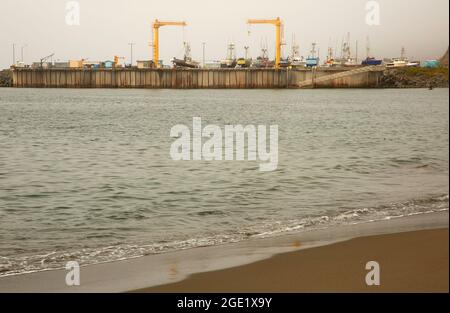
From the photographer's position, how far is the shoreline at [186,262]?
7.12 m

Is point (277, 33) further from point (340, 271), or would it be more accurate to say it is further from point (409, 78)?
point (340, 271)

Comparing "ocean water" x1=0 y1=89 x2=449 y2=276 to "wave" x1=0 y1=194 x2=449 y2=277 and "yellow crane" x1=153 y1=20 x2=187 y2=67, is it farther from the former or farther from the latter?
"yellow crane" x1=153 y1=20 x2=187 y2=67

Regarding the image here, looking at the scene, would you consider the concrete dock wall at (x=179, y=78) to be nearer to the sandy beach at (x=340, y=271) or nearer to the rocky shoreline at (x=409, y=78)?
the rocky shoreline at (x=409, y=78)

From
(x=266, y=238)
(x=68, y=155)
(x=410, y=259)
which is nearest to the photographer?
(x=410, y=259)

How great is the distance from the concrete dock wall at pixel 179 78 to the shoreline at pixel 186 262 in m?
113

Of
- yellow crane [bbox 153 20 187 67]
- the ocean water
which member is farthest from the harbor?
the ocean water

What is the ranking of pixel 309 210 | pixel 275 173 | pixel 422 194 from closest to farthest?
pixel 309 210
pixel 422 194
pixel 275 173

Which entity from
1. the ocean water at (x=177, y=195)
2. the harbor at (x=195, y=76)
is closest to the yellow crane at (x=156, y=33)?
the harbor at (x=195, y=76)

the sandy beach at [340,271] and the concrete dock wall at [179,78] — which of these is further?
the concrete dock wall at [179,78]

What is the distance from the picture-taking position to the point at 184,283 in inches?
273

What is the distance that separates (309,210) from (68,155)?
536 inches
